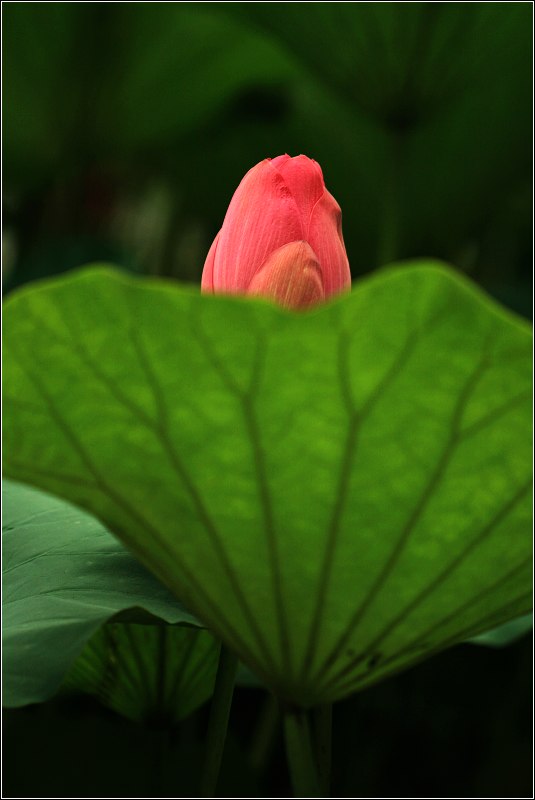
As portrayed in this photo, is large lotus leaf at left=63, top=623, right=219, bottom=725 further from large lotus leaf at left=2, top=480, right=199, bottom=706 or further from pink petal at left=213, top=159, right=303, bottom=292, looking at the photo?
pink petal at left=213, top=159, right=303, bottom=292

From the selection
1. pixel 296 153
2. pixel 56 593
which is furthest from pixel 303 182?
pixel 296 153

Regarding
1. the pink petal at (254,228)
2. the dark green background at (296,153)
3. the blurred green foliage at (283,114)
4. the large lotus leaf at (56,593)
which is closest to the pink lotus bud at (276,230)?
the pink petal at (254,228)

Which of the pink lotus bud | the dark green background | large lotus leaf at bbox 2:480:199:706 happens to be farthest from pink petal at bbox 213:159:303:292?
the dark green background

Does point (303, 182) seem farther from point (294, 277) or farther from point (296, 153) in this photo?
point (296, 153)

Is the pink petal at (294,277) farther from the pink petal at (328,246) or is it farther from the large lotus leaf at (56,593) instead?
the large lotus leaf at (56,593)

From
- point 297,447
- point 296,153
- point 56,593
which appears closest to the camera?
point 297,447

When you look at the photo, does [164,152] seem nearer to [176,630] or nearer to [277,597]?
[176,630]

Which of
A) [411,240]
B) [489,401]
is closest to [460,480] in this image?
[489,401]
